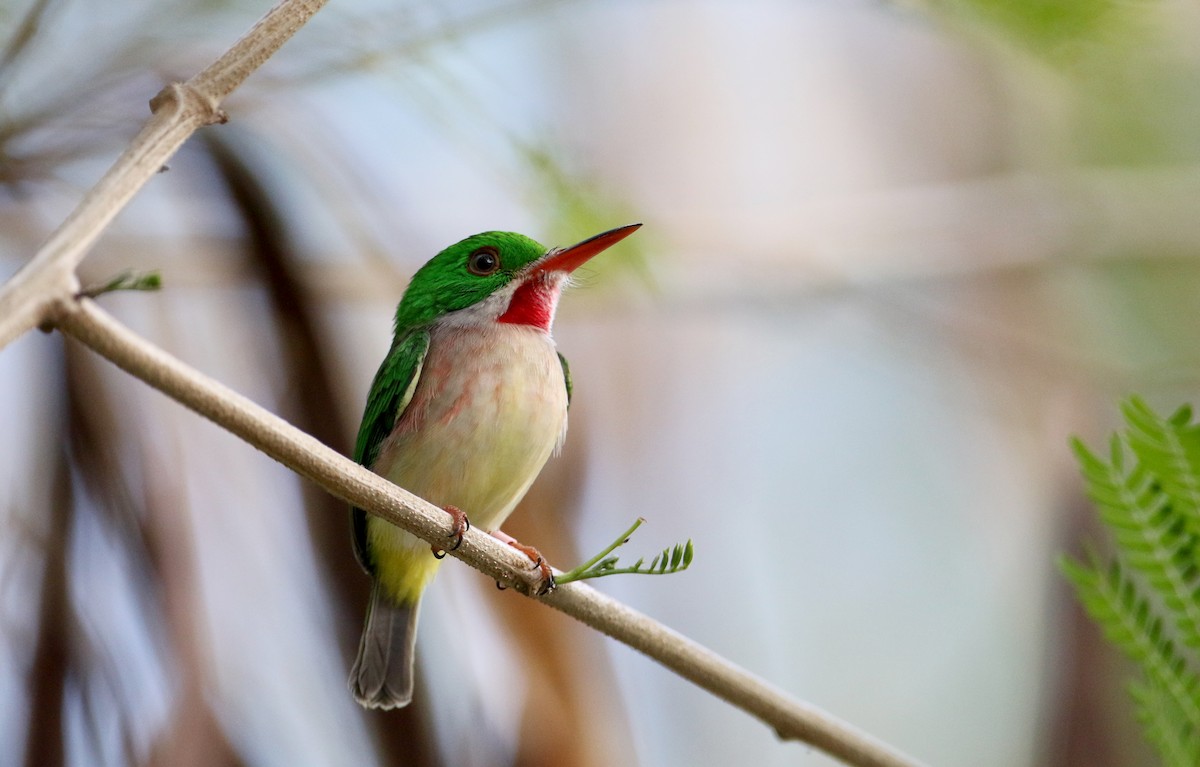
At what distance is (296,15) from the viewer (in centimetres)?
159

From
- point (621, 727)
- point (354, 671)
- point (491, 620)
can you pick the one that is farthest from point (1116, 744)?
point (354, 671)

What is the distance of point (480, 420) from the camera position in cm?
254

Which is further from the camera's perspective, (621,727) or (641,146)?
(641,146)

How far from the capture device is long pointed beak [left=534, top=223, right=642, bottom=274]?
7.46ft

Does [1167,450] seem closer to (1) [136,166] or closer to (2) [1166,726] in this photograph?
(2) [1166,726]

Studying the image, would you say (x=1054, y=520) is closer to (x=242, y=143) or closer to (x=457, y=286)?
(x=457, y=286)

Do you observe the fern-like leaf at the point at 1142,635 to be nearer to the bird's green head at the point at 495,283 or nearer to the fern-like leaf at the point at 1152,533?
the fern-like leaf at the point at 1152,533

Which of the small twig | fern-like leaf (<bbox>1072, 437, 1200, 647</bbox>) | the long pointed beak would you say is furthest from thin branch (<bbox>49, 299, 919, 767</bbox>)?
the long pointed beak

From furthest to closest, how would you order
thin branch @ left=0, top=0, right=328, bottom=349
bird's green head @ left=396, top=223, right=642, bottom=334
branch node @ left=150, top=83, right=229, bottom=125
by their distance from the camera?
1. bird's green head @ left=396, top=223, right=642, bottom=334
2. branch node @ left=150, top=83, right=229, bottom=125
3. thin branch @ left=0, top=0, right=328, bottom=349

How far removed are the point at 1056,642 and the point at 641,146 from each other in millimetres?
4116

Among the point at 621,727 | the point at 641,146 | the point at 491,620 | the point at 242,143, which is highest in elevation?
the point at 641,146

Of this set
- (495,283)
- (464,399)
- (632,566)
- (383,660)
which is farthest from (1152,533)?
(383,660)

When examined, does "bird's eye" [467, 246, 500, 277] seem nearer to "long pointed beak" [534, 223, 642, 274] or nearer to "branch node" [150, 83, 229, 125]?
"long pointed beak" [534, 223, 642, 274]

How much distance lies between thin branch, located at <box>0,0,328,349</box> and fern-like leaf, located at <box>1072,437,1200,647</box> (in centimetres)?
124
